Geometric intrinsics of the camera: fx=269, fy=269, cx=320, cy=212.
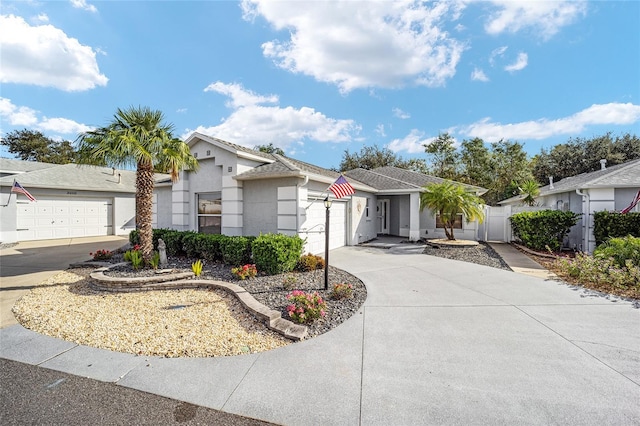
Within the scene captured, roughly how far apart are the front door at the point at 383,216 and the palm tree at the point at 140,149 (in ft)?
38.7

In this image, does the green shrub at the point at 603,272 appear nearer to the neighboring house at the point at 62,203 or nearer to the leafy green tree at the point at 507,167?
the neighboring house at the point at 62,203

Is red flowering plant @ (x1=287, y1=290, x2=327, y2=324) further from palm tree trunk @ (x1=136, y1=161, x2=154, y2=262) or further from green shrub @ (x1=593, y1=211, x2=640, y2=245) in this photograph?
green shrub @ (x1=593, y1=211, x2=640, y2=245)

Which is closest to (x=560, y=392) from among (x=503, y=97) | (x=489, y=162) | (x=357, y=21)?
(x=357, y=21)

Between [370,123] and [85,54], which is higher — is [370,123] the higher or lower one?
the higher one

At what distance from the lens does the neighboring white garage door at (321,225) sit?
32.3 feet

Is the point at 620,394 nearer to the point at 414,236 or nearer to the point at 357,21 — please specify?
the point at 357,21

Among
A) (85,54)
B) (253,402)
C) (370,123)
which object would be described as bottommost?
(253,402)

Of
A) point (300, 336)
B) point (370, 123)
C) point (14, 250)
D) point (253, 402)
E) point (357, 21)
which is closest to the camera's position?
point (253, 402)

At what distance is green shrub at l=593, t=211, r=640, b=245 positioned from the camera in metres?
9.08

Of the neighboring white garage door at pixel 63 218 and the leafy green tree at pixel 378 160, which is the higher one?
the leafy green tree at pixel 378 160

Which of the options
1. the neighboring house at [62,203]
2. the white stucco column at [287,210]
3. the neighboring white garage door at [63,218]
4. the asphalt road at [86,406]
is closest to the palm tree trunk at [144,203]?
the white stucco column at [287,210]

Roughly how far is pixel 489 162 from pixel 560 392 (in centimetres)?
3026

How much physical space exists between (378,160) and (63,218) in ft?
96.0

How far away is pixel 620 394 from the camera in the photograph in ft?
9.04
